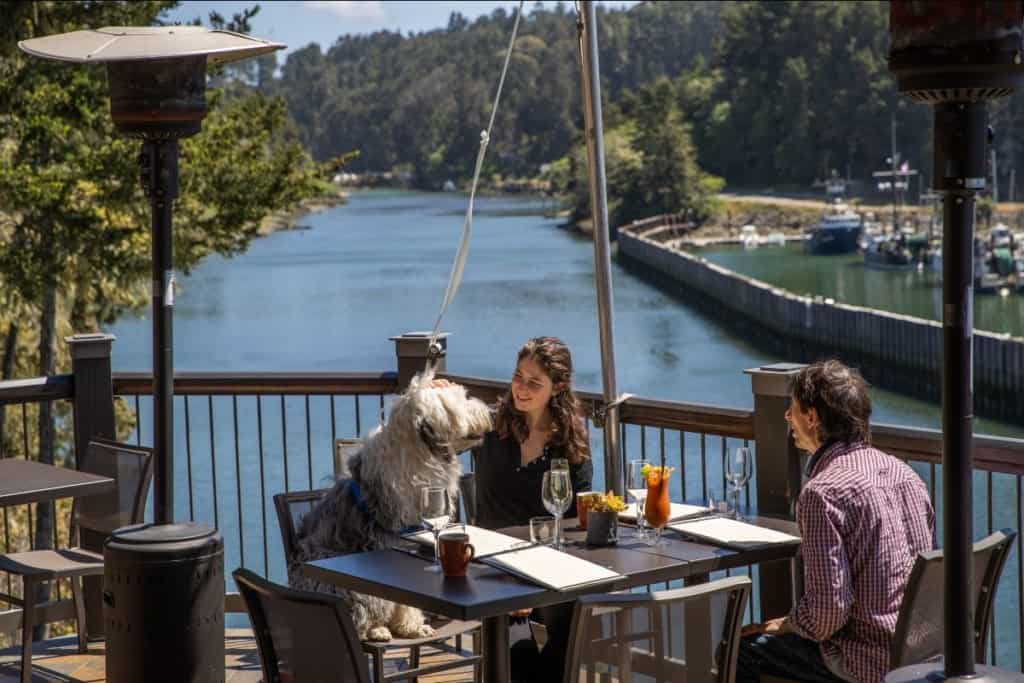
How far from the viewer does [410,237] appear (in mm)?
98062

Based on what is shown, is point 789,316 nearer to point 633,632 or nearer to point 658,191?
point 658,191

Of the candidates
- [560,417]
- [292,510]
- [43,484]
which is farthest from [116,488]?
[560,417]

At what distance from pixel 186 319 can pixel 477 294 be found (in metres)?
15.1

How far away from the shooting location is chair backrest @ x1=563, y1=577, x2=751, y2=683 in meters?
3.03

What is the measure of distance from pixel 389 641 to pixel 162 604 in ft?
2.37

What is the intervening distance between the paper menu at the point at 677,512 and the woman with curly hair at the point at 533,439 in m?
0.39

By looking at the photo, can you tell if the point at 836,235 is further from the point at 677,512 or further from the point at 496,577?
the point at 496,577

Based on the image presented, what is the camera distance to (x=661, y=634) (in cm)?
312

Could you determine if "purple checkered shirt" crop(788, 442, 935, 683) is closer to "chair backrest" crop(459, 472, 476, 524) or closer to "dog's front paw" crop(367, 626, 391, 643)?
"dog's front paw" crop(367, 626, 391, 643)

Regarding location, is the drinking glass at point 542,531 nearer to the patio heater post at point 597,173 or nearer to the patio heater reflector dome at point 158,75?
the patio heater post at point 597,173

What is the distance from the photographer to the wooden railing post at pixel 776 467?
5.01 m

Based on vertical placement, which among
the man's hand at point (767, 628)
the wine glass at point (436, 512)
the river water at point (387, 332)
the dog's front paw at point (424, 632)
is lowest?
the river water at point (387, 332)

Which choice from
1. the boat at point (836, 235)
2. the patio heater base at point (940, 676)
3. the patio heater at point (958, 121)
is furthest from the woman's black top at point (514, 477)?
the boat at point (836, 235)

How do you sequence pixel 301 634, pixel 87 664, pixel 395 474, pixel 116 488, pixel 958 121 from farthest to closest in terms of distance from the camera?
pixel 87 664 < pixel 116 488 < pixel 395 474 < pixel 301 634 < pixel 958 121
